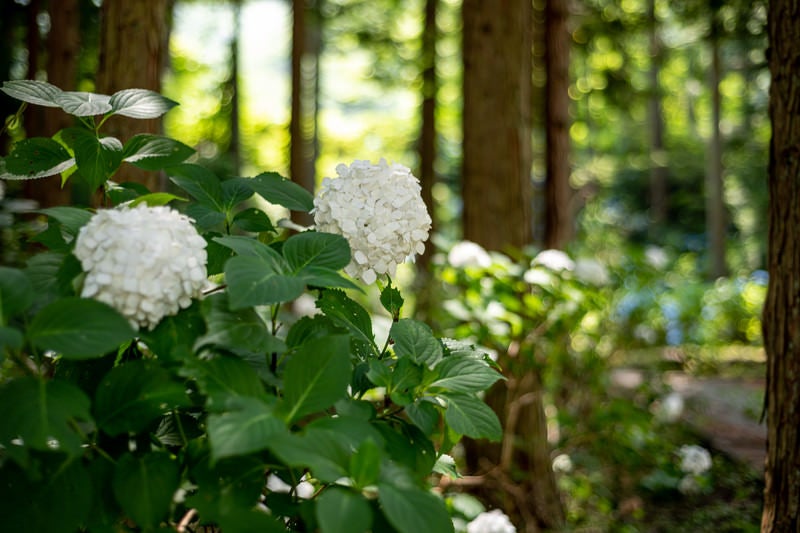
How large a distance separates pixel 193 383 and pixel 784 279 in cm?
183

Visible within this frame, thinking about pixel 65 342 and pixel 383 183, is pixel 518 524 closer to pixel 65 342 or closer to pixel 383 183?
pixel 383 183

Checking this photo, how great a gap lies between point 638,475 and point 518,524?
4.91ft

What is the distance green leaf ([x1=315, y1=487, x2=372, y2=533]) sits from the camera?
2.78ft

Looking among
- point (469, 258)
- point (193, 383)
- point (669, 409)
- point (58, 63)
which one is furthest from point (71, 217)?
point (58, 63)

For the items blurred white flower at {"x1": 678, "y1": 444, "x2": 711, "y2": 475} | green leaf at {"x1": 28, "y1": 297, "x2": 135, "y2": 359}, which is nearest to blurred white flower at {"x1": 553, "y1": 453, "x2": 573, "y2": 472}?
blurred white flower at {"x1": 678, "y1": 444, "x2": 711, "y2": 475}

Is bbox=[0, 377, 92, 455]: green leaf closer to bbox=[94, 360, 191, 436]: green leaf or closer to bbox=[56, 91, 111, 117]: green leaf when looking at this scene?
bbox=[94, 360, 191, 436]: green leaf

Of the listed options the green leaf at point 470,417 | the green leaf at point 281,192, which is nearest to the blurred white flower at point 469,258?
the green leaf at point 281,192

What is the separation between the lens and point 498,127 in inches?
164

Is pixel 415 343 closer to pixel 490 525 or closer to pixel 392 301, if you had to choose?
pixel 392 301

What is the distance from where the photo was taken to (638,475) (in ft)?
16.6

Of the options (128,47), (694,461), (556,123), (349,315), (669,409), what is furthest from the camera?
(556,123)

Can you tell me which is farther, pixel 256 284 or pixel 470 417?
pixel 470 417

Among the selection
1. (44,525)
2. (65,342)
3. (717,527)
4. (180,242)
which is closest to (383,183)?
(180,242)

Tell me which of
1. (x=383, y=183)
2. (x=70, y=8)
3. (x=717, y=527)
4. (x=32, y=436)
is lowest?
(x=717, y=527)
